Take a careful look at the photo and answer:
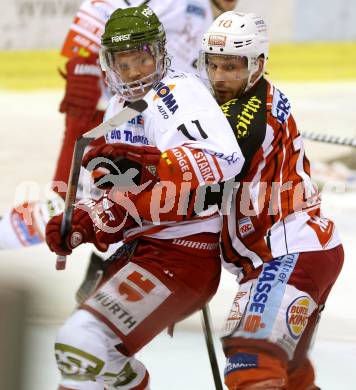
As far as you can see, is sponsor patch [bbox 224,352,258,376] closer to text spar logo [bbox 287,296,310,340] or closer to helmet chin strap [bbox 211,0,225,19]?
text spar logo [bbox 287,296,310,340]

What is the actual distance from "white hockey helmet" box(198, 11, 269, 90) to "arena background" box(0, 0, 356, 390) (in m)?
0.72

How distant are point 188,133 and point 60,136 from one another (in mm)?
4763

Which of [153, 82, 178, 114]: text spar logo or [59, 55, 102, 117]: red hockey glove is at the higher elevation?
[153, 82, 178, 114]: text spar logo

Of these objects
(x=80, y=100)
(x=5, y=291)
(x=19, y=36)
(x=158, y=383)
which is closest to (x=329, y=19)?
(x=19, y=36)

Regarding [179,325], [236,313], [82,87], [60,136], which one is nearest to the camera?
[236,313]

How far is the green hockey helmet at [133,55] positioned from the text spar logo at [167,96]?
0.06 meters

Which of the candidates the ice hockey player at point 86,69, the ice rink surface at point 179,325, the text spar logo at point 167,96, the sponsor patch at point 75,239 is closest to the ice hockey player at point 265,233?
the text spar logo at point 167,96

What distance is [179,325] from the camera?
144 inches

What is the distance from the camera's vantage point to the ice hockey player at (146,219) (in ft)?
7.54

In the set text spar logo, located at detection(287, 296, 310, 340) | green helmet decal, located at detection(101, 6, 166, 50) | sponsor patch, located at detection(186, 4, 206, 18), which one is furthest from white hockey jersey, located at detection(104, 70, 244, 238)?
sponsor patch, located at detection(186, 4, 206, 18)

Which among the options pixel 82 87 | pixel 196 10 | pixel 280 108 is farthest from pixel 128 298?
pixel 196 10

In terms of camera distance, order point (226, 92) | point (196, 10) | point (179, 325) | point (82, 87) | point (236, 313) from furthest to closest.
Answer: point (196, 10) → point (82, 87) → point (179, 325) → point (226, 92) → point (236, 313)

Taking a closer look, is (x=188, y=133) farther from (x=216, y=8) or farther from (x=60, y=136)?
(x=60, y=136)

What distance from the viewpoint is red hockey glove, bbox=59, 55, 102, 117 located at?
13.1 feet
